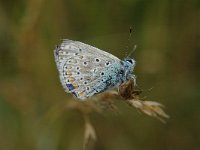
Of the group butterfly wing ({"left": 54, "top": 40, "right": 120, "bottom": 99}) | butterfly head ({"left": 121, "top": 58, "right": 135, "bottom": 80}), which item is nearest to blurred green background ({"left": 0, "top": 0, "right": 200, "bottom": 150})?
butterfly wing ({"left": 54, "top": 40, "right": 120, "bottom": 99})

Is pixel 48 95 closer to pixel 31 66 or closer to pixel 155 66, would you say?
pixel 31 66

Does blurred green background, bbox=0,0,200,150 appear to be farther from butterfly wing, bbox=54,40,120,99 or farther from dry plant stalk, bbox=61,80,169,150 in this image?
butterfly wing, bbox=54,40,120,99

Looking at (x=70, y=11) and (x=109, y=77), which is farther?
→ (x=70, y=11)

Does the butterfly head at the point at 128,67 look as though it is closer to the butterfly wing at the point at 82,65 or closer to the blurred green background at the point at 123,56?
the butterfly wing at the point at 82,65

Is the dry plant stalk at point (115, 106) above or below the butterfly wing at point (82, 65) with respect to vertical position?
below

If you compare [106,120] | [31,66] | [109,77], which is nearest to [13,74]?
[31,66]

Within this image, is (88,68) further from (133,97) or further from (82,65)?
(133,97)

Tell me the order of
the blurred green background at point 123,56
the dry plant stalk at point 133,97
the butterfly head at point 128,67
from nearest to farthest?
1. the dry plant stalk at point 133,97
2. the butterfly head at point 128,67
3. the blurred green background at point 123,56

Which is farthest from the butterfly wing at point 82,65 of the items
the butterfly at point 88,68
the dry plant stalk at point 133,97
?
the dry plant stalk at point 133,97
